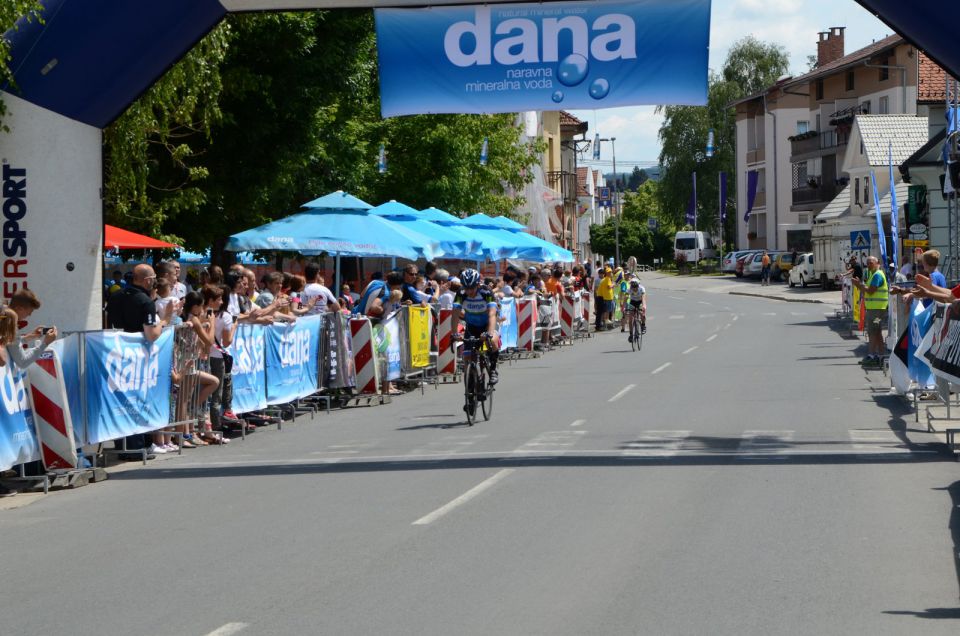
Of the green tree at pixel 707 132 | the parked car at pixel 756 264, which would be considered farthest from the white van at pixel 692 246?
the parked car at pixel 756 264

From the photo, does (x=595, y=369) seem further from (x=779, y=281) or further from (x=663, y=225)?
(x=663, y=225)

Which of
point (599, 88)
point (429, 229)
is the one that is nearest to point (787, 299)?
point (429, 229)

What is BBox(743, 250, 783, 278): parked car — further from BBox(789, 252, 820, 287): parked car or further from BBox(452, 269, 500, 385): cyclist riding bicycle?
Result: BBox(452, 269, 500, 385): cyclist riding bicycle

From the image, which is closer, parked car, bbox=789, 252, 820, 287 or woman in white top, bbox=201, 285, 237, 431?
woman in white top, bbox=201, 285, 237, 431

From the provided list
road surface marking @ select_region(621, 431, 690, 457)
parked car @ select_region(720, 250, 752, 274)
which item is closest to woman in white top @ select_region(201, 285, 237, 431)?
road surface marking @ select_region(621, 431, 690, 457)

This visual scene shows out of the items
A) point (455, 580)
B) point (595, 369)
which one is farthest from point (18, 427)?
point (595, 369)

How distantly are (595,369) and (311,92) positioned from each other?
25.7ft

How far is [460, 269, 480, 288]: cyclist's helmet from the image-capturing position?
52.2ft

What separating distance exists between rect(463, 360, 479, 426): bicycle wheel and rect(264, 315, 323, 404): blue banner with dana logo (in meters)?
2.70

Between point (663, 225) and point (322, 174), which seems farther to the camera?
point (663, 225)

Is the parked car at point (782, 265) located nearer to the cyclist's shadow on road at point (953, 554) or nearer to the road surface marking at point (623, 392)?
the road surface marking at point (623, 392)

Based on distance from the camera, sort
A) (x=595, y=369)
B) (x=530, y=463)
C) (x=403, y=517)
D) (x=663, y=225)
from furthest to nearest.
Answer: (x=663, y=225), (x=595, y=369), (x=530, y=463), (x=403, y=517)

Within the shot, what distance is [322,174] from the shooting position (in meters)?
32.6

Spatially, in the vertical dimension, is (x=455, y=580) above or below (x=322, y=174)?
below
